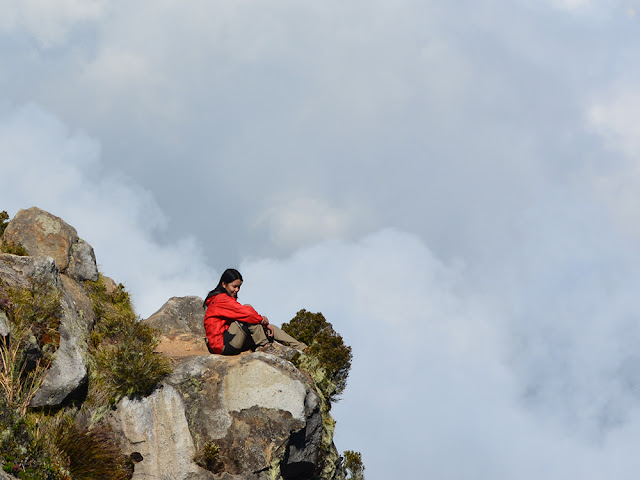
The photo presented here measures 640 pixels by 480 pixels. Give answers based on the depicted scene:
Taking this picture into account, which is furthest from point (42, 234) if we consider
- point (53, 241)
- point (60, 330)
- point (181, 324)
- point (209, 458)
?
point (209, 458)

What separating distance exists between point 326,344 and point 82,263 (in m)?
9.21

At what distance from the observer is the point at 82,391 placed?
13.4m

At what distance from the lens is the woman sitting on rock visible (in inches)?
606

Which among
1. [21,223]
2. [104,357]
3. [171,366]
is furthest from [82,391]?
[21,223]

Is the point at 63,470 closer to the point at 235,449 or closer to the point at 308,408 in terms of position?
the point at 235,449

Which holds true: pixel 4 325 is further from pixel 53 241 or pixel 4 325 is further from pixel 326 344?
pixel 326 344

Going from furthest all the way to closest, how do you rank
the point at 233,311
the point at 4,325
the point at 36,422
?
the point at 233,311 < the point at 4,325 < the point at 36,422

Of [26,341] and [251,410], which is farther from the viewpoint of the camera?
[251,410]

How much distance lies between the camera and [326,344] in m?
23.0

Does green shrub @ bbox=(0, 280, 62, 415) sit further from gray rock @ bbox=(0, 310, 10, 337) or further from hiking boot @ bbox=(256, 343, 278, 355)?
hiking boot @ bbox=(256, 343, 278, 355)

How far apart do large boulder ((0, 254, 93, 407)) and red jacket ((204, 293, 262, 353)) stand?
303cm

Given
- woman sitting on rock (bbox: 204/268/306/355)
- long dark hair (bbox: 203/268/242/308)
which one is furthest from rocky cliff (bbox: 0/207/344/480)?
long dark hair (bbox: 203/268/242/308)

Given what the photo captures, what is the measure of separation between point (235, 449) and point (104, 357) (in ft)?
12.3

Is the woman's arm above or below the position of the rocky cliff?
above
